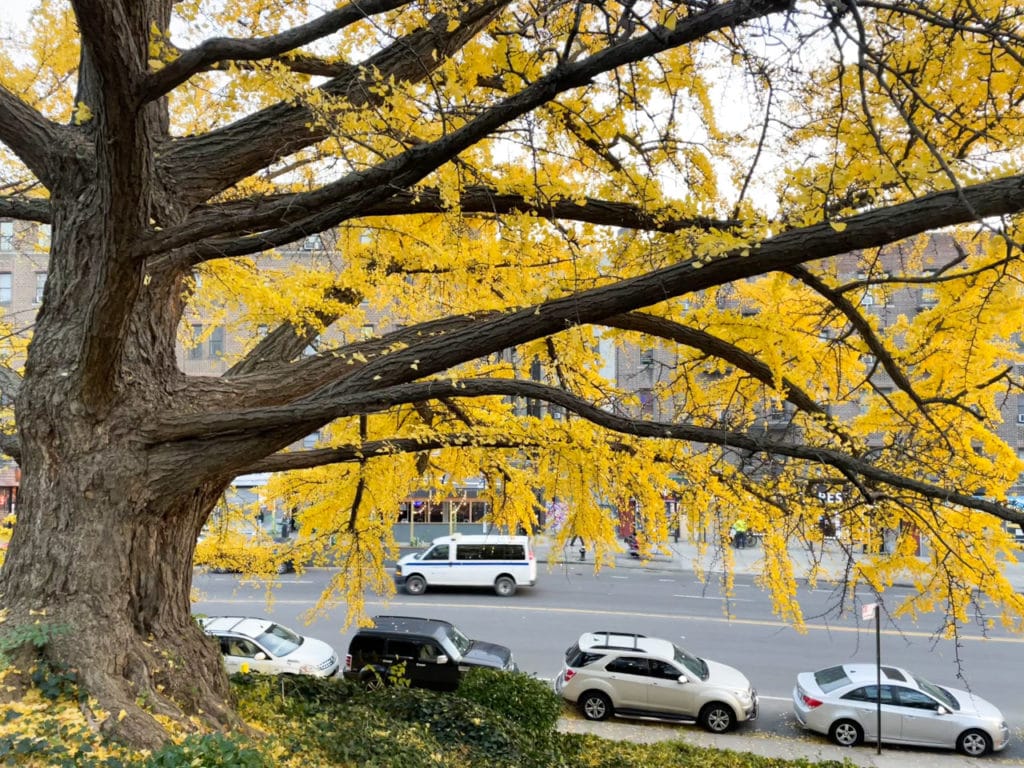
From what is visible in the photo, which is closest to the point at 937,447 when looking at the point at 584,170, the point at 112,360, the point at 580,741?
the point at 584,170

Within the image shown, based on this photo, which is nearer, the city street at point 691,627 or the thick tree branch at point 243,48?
the thick tree branch at point 243,48

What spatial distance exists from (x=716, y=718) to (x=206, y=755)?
853 centimetres

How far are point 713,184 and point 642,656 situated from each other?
7776 millimetres

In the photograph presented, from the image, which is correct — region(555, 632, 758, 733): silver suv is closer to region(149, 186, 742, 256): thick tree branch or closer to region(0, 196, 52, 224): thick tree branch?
region(149, 186, 742, 256): thick tree branch

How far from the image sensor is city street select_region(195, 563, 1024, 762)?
11781 millimetres

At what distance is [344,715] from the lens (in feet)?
18.8

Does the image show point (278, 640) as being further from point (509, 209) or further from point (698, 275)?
point (698, 275)

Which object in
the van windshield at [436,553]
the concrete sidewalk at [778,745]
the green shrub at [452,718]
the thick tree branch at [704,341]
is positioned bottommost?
the concrete sidewalk at [778,745]

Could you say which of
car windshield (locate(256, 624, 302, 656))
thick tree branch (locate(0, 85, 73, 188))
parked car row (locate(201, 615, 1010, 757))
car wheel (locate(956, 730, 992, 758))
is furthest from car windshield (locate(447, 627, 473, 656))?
thick tree branch (locate(0, 85, 73, 188))

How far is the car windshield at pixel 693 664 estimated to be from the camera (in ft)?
33.3

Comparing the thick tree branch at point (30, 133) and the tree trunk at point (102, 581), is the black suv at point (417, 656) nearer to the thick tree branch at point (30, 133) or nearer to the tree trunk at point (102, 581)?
the tree trunk at point (102, 581)

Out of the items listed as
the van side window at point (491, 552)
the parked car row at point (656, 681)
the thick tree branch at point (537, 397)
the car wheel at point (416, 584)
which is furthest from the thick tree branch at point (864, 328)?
the car wheel at point (416, 584)

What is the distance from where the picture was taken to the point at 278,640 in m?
11.1

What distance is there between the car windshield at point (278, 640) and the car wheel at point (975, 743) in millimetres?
10054
